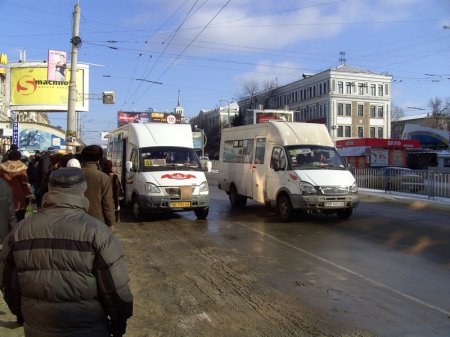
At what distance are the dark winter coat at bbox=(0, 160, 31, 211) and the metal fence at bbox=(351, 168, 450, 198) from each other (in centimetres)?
1658

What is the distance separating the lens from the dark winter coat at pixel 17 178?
7520 millimetres

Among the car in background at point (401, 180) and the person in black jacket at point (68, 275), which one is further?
the car in background at point (401, 180)

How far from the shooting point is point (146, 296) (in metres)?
5.83

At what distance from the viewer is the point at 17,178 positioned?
7.63 meters

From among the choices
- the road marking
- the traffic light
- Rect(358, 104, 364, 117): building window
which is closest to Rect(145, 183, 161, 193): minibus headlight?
the road marking

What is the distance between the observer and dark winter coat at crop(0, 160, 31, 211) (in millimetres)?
7520

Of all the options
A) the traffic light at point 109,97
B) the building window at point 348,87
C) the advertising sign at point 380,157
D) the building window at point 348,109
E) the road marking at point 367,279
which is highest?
the building window at point 348,87

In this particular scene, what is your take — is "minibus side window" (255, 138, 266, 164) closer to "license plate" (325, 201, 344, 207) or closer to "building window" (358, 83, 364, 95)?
"license plate" (325, 201, 344, 207)

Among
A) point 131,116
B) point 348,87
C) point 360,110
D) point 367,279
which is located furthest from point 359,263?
point 360,110

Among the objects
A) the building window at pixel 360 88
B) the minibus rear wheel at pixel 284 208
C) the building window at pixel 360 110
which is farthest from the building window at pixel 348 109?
the minibus rear wheel at pixel 284 208

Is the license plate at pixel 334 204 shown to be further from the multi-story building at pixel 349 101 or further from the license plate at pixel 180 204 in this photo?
the multi-story building at pixel 349 101

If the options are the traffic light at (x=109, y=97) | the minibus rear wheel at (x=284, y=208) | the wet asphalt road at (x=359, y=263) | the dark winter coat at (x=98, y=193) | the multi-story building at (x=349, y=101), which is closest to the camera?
the wet asphalt road at (x=359, y=263)

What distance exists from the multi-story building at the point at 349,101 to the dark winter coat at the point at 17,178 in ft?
259

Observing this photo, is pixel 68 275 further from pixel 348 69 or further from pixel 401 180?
pixel 348 69
